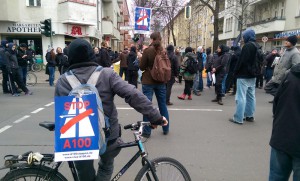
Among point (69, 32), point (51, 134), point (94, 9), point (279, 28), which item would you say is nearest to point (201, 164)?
point (51, 134)

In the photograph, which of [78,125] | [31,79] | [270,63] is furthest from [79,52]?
[31,79]

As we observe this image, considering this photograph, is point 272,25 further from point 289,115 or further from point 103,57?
point 289,115

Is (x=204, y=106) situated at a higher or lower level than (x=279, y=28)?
lower

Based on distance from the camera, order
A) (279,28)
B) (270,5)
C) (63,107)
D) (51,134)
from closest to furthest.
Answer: (63,107), (51,134), (279,28), (270,5)

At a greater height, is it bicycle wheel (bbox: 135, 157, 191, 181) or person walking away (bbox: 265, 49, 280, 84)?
person walking away (bbox: 265, 49, 280, 84)

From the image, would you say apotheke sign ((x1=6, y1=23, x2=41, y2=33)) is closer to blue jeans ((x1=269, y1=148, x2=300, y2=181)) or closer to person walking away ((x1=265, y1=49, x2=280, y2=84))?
person walking away ((x1=265, y1=49, x2=280, y2=84))

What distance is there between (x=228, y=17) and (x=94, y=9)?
2606 centimetres

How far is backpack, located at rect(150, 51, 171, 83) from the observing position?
504 cm

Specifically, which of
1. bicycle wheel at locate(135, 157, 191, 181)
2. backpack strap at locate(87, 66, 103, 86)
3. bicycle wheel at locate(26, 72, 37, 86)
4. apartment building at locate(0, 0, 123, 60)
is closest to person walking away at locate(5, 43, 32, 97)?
bicycle wheel at locate(26, 72, 37, 86)

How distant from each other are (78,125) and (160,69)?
10.0ft

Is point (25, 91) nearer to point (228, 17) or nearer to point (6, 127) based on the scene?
point (6, 127)

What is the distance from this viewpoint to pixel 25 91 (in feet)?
32.4

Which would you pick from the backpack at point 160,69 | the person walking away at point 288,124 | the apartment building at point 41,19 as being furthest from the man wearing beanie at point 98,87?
the apartment building at point 41,19

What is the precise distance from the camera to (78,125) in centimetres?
218
